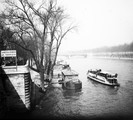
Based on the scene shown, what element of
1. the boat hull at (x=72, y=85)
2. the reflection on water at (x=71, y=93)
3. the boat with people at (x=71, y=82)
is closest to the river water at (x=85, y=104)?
the reflection on water at (x=71, y=93)

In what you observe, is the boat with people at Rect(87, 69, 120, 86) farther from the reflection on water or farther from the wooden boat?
the reflection on water

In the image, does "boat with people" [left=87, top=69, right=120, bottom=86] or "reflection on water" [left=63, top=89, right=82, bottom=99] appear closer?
"reflection on water" [left=63, top=89, right=82, bottom=99]

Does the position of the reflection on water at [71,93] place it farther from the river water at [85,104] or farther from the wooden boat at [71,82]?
the wooden boat at [71,82]

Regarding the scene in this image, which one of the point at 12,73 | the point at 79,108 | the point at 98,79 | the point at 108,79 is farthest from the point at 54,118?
the point at 98,79

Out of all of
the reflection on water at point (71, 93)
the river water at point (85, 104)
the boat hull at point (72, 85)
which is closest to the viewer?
the river water at point (85, 104)

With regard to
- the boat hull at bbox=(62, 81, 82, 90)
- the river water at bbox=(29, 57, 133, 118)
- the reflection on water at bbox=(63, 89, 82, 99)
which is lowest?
the river water at bbox=(29, 57, 133, 118)

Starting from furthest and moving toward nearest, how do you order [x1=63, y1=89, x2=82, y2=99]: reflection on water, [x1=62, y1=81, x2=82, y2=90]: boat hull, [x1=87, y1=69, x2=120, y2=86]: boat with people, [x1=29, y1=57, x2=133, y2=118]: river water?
[x1=87, y1=69, x2=120, y2=86]: boat with people
[x1=62, y1=81, x2=82, y2=90]: boat hull
[x1=63, y1=89, x2=82, y2=99]: reflection on water
[x1=29, y1=57, x2=133, y2=118]: river water

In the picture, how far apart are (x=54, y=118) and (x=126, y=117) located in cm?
921

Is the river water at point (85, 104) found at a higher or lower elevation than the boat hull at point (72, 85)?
lower

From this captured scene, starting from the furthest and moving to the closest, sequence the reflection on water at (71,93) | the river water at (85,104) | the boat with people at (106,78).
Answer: the boat with people at (106,78), the reflection on water at (71,93), the river water at (85,104)

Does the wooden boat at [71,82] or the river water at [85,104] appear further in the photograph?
the wooden boat at [71,82]

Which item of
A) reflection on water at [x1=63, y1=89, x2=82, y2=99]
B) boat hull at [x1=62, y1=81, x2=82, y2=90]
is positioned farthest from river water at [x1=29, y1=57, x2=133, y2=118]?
boat hull at [x1=62, y1=81, x2=82, y2=90]

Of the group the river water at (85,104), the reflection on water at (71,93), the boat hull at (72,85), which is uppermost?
the boat hull at (72,85)

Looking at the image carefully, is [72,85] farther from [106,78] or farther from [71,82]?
[106,78]
